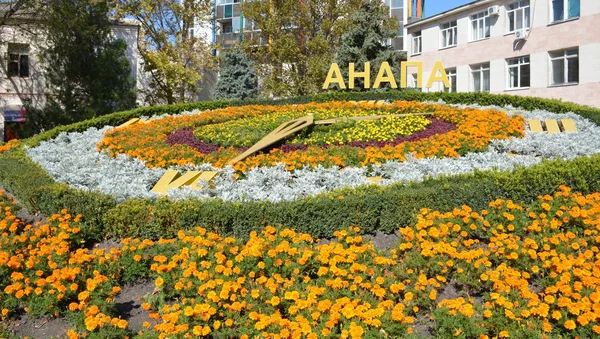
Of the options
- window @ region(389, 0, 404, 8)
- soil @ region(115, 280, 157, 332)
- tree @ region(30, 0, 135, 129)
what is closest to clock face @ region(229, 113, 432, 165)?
soil @ region(115, 280, 157, 332)

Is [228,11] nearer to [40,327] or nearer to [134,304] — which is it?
[134,304]

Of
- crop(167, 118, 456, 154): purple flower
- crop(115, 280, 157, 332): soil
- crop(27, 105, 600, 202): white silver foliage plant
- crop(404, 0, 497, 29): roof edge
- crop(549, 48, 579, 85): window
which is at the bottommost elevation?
crop(115, 280, 157, 332): soil

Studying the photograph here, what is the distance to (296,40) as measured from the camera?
1089 inches

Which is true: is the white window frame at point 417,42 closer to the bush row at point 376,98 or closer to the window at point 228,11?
the window at point 228,11

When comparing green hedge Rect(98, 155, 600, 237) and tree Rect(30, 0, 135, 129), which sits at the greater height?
tree Rect(30, 0, 135, 129)

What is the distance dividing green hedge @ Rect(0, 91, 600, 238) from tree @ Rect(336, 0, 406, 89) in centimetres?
1733

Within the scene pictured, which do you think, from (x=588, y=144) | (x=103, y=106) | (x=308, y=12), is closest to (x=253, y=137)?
(x=588, y=144)

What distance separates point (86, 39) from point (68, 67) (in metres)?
1.31

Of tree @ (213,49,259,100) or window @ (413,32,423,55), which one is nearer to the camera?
tree @ (213,49,259,100)

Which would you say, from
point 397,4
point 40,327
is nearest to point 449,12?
point 397,4

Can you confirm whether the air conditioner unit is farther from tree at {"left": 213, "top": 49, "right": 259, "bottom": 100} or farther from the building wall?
the building wall

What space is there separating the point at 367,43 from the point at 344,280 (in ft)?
66.1

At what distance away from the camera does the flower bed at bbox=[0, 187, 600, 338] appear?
338 cm

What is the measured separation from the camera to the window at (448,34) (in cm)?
2584
